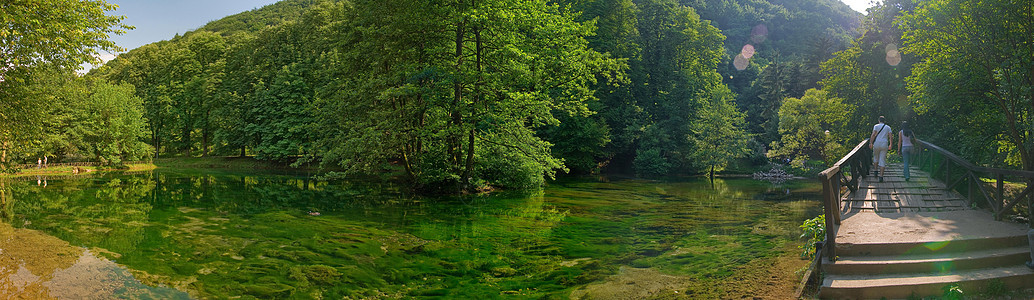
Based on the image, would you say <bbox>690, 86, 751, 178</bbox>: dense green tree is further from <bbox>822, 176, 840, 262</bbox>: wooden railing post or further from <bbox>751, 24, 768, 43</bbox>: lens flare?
<bbox>751, 24, 768, 43</bbox>: lens flare

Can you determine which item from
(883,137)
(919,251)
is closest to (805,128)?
(883,137)

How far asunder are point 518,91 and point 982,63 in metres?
13.5

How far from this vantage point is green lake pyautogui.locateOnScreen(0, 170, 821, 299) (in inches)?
293

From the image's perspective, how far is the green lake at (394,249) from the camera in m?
7.44

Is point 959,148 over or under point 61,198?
over

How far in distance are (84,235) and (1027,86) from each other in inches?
803

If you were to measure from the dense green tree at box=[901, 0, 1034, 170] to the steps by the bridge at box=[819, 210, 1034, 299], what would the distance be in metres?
5.34

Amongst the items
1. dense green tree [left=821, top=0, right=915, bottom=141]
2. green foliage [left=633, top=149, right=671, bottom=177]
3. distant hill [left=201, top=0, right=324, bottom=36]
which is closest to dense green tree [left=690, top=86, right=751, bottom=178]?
green foliage [left=633, top=149, right=671, bottom=177]

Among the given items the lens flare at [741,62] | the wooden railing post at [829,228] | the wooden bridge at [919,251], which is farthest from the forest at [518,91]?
the lens flare at [741,62]

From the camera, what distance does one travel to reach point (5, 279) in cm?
756

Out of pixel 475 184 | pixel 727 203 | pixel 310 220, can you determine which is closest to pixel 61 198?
pixel 310 220

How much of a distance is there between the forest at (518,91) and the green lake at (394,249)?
11.3 ft

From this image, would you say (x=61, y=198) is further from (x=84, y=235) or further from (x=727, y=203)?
(x=727, y=203)

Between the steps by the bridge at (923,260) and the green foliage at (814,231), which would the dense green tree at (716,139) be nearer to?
the green foliage at (814,231)
